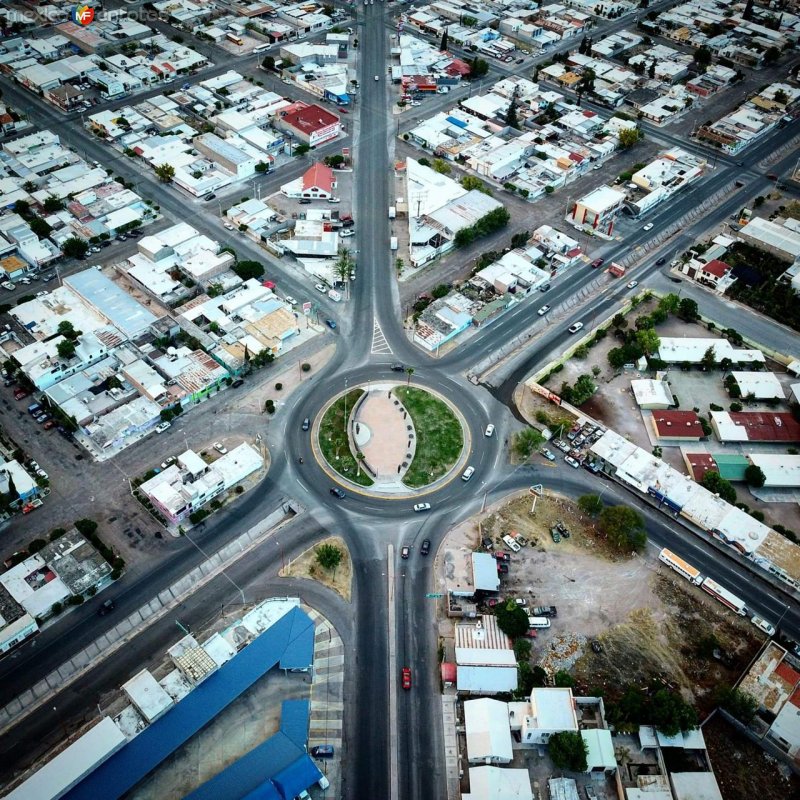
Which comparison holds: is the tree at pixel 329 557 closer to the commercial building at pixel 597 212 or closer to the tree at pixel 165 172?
the commercial building at pixel 597 212

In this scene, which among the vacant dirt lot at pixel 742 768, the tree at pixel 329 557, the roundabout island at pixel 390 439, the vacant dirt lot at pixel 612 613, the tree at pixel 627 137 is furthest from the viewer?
the tree at pixel 627 137

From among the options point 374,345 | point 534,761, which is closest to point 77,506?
point 374,345

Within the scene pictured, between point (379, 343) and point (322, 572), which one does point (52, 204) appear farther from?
point (322, 572)

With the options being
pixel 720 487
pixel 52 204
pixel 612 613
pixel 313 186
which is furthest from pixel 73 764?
pixel 313 186

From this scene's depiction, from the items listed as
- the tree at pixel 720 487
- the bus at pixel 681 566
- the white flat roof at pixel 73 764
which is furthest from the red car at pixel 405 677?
the tree at pixel 720 487

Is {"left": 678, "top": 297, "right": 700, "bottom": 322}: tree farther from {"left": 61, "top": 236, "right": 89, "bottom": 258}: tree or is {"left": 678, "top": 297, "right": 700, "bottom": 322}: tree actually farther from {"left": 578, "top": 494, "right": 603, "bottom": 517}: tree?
{"left": 61, "top": 236, "right": 89, "bottom": 258}: tree

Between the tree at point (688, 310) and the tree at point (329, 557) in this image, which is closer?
the tree at point (329, 557)

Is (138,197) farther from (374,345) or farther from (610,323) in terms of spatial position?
(610,323)
